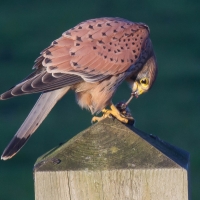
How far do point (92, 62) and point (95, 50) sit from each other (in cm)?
8

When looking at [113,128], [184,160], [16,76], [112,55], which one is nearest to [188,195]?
[184,160]

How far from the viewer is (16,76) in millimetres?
9023

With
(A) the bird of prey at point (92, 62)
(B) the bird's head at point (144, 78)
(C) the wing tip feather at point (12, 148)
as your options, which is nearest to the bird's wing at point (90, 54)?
(A) the bird of prey at point (92, 62)

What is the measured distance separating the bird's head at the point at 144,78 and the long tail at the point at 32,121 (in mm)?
818

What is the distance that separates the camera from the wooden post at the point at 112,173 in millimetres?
2713

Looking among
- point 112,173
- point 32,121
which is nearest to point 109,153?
point 112,173

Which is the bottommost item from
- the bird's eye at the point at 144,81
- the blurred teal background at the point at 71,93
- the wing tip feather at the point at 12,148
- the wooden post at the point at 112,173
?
the blurred teal background at the point at 71,93

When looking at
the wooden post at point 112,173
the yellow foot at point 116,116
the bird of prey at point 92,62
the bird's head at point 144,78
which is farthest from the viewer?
the bird's head at point 144,78

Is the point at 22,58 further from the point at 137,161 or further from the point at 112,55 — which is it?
the point at 137,161

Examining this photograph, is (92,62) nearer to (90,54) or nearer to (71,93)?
(90,54)

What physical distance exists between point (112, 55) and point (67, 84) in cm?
52

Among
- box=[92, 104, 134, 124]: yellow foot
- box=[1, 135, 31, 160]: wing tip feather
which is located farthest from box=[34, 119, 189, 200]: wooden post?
box=[92, 104, 134, 124]: yellow foot

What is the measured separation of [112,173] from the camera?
2.71m

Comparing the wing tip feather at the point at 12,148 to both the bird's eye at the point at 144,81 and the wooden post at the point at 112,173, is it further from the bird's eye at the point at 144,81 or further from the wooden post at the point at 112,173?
the bird's eye at the point at 144,81
